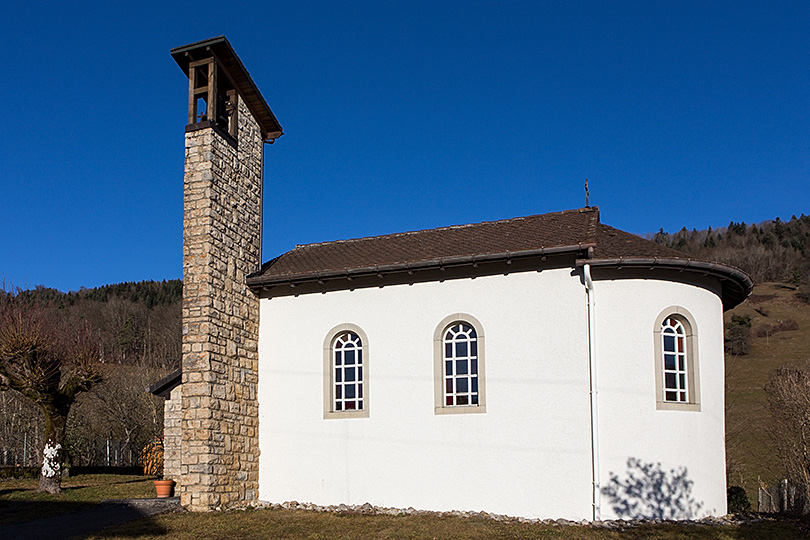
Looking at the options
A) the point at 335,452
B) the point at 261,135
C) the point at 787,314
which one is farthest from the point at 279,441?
the point at 787,314

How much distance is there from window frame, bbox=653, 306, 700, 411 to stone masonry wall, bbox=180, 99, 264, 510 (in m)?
8.46

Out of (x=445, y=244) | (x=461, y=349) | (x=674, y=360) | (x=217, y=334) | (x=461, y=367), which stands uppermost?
(x=445, y=244)

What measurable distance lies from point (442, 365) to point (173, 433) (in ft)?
24.4

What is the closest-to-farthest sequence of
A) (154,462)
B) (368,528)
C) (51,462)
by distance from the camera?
(368,528)
(51,462)
(154,462)

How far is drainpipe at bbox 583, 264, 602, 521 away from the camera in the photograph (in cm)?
1173

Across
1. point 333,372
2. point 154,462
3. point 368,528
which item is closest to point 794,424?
point 333,372

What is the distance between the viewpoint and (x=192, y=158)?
14.2 m

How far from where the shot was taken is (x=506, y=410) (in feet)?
41.9

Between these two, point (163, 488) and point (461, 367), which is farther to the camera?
point (163, 488)

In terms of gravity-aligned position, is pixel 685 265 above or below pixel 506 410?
above

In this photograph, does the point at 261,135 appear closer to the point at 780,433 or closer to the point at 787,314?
the point at 780,433

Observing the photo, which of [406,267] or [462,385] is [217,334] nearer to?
[406,267]

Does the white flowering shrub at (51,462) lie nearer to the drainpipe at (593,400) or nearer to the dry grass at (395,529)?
the dry grass at (395,529)

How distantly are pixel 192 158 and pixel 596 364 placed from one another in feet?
30.4
